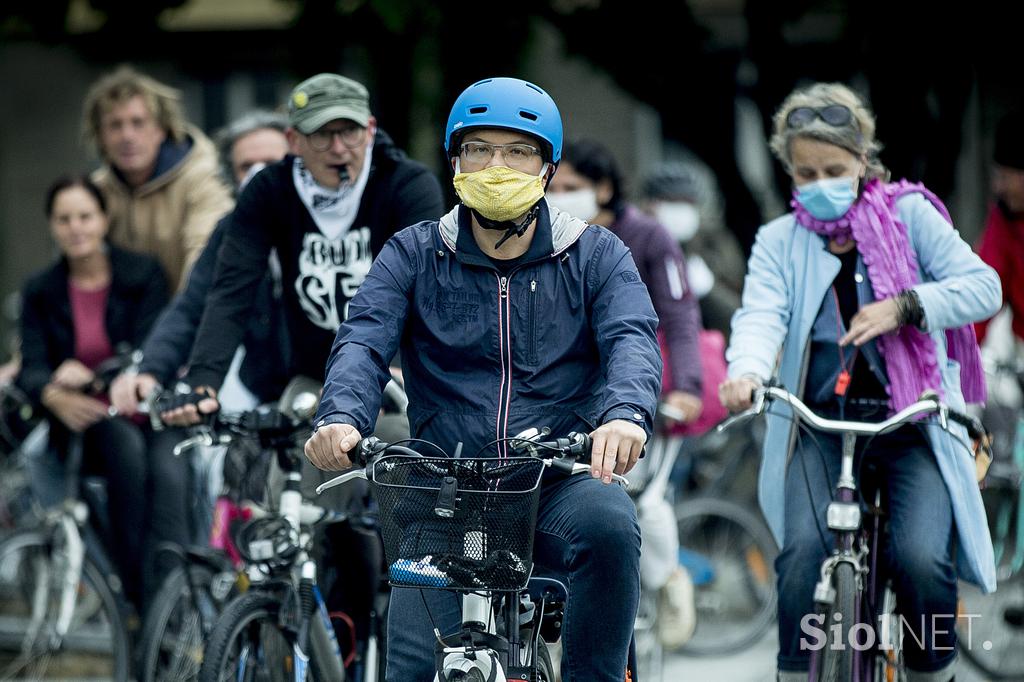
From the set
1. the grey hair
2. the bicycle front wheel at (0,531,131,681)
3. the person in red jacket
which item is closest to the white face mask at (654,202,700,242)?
the grey hair

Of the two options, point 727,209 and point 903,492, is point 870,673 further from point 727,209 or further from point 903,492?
point 727,209

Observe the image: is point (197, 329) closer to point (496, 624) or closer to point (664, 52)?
point (496, 624)

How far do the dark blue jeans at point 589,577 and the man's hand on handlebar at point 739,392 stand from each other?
74 cm

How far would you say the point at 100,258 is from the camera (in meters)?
7.16

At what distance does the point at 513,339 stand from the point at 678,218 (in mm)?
5546

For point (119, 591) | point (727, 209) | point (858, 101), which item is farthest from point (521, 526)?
point (727, 209)

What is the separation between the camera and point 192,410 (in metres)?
4.99

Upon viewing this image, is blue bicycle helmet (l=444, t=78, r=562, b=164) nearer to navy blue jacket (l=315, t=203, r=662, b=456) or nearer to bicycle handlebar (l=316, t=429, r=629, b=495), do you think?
navy blue jacket (l=315, t=203, r=662, b=456)

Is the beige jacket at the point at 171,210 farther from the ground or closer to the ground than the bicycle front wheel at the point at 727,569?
farther from the ground

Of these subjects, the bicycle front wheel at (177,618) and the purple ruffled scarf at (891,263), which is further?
the bicycle front wheel at (177,618)

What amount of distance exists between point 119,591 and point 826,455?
128 inches

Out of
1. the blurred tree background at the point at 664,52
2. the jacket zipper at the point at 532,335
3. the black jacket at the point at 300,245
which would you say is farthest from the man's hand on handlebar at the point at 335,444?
the blurred tree background at the point at 664,52

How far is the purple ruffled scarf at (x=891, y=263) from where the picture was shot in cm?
500

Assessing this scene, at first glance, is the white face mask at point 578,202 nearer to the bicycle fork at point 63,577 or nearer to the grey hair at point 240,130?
the grey hair at point 240,130
